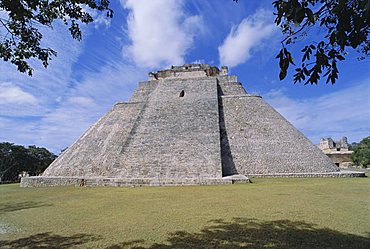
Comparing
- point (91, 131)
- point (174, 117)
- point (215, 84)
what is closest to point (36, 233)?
point (174, 117)

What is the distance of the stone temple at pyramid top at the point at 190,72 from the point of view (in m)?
26.0

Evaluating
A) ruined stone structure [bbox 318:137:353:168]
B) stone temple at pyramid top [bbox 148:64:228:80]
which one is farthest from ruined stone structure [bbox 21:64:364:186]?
ruined stone structure [bbox 318:137:353:168]

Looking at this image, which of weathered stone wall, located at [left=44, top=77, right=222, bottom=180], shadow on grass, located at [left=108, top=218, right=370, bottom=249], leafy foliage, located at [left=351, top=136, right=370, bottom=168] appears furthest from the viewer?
leafy foliage, located at [left=351, top=136, right=370, bottom=168]

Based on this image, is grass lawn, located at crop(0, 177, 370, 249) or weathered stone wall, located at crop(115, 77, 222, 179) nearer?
grass lawn, located at crop(0, 177, 370, 249)

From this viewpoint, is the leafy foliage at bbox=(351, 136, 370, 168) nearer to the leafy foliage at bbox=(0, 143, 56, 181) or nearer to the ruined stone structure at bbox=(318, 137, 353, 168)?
the ruined stone structure at bbox=(318, 137, 353, 168)

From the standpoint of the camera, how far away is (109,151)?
16578 mm

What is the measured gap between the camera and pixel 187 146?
15461 mm

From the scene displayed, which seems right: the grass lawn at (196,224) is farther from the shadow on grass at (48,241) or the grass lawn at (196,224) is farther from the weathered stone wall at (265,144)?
the weathered stone wall at (265,144)

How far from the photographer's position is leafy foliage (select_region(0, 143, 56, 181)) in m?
27.2

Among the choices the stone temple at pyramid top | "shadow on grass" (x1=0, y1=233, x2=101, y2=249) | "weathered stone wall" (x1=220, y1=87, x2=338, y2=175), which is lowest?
"shadow on grass" (x1=0, y1=233, x2=101, y2=249)

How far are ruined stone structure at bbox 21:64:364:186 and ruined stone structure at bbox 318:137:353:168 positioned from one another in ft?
66.0

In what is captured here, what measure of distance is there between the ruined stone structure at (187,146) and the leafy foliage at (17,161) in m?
13.5

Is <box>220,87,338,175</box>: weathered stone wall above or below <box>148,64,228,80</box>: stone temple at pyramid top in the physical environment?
below

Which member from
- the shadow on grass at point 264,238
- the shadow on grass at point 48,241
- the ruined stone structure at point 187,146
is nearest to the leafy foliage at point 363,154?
the ruined stone structure at point 187,146
